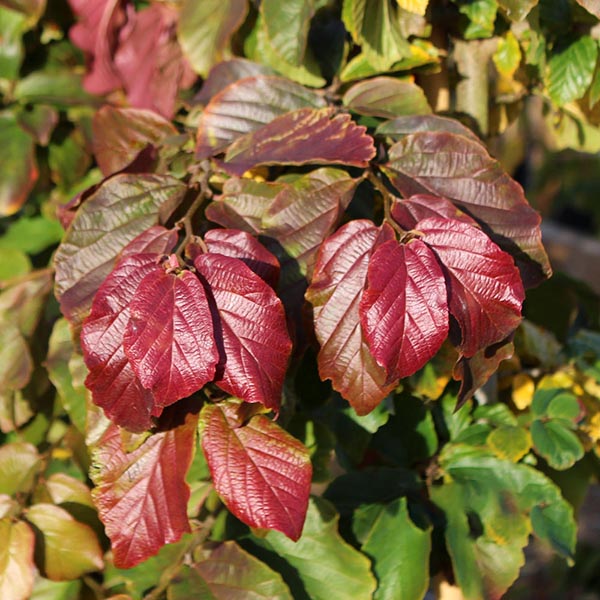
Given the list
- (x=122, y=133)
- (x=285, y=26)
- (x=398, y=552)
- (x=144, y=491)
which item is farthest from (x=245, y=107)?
(x=398, y=552)

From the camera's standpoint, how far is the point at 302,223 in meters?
0.83

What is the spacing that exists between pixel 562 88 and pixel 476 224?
1.15ft

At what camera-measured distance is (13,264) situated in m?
1.39

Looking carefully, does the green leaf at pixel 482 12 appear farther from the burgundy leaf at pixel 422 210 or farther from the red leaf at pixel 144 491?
the red leaf at pixel 144 491

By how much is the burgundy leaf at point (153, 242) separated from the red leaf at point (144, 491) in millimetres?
169

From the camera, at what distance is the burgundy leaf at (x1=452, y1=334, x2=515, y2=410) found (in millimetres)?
793

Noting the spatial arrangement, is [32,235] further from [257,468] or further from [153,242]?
[257,468]

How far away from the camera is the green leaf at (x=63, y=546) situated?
1003 millimetres

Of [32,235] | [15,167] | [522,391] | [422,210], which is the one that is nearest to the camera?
[422,210]

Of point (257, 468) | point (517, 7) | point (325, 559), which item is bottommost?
point (325, 559)

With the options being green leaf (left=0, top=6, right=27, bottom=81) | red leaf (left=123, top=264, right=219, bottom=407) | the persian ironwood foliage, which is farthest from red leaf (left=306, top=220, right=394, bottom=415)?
green leaf (left=0, top=6, right=27, bottom=81)

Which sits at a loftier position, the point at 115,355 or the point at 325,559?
the point at 115,355

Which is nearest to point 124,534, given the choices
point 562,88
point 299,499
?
point 299,499

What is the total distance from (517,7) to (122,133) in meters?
0.52
